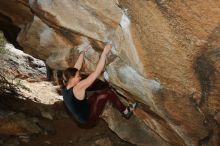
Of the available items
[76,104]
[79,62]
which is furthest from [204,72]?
[79,62]

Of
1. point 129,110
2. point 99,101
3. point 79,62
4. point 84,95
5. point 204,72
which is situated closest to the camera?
point 204,72

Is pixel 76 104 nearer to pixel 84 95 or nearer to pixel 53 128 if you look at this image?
pixel 84 95

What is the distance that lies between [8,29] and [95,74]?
4561 millimetres

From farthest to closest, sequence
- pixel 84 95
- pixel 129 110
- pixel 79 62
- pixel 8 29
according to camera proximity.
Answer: pixel 8 29 < pixel 129 110 < pixel 79 62 < pixel 84 95

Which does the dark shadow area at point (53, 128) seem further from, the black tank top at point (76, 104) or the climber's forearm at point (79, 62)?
the black tank top at point (76, 104)

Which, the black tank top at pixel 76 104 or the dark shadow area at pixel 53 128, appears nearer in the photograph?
the black tank top at pixel 76 104

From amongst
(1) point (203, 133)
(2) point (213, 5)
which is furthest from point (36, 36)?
(2) point (213, 5)

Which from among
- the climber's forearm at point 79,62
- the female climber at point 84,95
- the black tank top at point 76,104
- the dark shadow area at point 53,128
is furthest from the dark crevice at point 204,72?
the dark shadow area at point 53,128

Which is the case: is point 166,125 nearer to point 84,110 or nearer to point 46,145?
point 84,110

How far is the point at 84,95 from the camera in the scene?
6812 mm

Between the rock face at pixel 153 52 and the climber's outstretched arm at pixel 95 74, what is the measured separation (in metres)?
0.17

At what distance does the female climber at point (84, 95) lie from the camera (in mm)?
6629

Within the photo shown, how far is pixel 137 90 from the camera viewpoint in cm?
691

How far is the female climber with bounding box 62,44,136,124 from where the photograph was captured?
6.63 m
